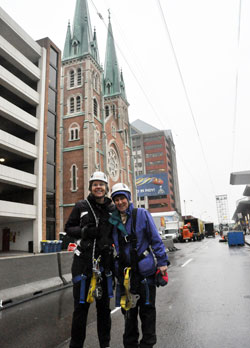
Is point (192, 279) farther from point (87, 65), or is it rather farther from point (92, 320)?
point (87, 65)

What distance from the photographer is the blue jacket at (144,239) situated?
2910 millimetres

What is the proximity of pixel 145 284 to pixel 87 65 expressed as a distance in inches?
1727

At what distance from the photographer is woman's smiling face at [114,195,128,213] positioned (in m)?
3.13

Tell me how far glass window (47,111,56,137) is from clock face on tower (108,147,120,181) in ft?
49.4

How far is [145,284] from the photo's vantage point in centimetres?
288

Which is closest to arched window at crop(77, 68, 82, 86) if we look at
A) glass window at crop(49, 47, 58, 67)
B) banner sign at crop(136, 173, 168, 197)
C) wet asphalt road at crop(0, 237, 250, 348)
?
glass window at crop(49, 47, 58, 67)

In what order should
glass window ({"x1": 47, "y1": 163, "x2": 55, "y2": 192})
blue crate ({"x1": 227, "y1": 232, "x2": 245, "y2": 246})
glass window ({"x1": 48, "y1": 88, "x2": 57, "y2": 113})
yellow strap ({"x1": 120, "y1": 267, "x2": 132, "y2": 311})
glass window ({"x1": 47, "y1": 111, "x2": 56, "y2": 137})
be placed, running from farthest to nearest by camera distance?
glass window ({"x1": 48, "y1": 88, "x2": 57, "y2": 113}), glass window ({"x1": 47, "y1": 111, "x2": 56, "y2": 137}), glass window ({"x1": 47, "y1": 163, "x2": 55, "y2": 192}), blue crate ({"x1": 227, "y1": 232, "x2": 245, "y2": 246}), yellow strap ({"x1": 120, "y1": 267, "x2": 132, "y2": 311})

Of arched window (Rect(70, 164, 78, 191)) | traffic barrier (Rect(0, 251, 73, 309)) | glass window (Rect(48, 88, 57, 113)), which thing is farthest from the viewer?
arched window (Rect(70, 164, 78, 191))

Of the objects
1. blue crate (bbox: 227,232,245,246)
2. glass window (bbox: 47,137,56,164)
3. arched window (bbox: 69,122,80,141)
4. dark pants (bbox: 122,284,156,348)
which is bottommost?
blue crate (bbox: 227,232,245,246)

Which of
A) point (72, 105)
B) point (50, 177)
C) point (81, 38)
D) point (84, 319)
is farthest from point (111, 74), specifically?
point (84, 319)

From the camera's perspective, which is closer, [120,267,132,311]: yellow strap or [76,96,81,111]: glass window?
[120,267,132,311]: yellow strap

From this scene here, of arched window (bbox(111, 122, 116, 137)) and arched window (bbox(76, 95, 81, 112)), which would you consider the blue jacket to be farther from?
arched window (bbox(111, 122, 116, 137))

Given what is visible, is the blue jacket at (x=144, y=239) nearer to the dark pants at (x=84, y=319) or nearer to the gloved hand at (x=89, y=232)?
the gloved hand at (x=89, y=232)

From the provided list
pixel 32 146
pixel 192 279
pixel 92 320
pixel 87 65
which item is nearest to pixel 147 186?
pixel 87 65
